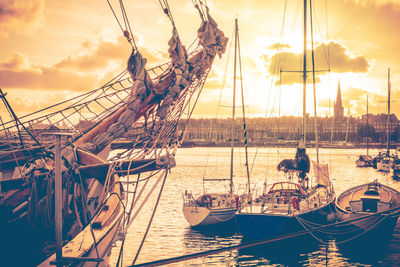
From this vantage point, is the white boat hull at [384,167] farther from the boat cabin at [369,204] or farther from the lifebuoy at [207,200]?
the lifebuoy at [207,200]

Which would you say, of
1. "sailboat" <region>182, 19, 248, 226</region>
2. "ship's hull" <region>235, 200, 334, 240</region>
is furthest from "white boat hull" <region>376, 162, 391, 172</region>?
"ship's hull" <region>235, 200, 334, 240</region>

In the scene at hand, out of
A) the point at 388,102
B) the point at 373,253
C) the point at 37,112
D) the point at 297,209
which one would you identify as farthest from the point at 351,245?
the point at 388,102

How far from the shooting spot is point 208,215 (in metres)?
20.8

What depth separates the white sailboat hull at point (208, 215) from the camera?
20750 millimetres

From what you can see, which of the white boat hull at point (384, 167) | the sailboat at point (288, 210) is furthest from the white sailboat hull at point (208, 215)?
the white boat hull at point (384, 167)

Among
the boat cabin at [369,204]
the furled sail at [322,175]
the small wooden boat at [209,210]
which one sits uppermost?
the furled sail at [322,175]

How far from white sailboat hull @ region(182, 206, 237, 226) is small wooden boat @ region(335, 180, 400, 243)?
550cm

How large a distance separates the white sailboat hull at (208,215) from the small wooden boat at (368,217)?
18.0 feet

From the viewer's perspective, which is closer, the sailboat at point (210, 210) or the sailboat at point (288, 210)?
the sailboat at point (288, 210)

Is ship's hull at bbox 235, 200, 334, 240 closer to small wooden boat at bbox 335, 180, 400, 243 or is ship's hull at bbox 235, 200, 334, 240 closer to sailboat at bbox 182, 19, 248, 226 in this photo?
small wooden boat at bbox 335, 180, 400, 243

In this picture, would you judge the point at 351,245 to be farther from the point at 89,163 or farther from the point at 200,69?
the point at 89,163

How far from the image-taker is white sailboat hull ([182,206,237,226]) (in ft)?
68.1

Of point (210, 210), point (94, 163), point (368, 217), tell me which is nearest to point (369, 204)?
point (368, 217)

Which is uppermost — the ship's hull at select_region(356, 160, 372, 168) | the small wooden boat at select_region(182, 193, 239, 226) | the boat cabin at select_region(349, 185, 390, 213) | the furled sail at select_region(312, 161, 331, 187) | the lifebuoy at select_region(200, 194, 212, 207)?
the furled sail at select_region(312, 161, 331, 187)
